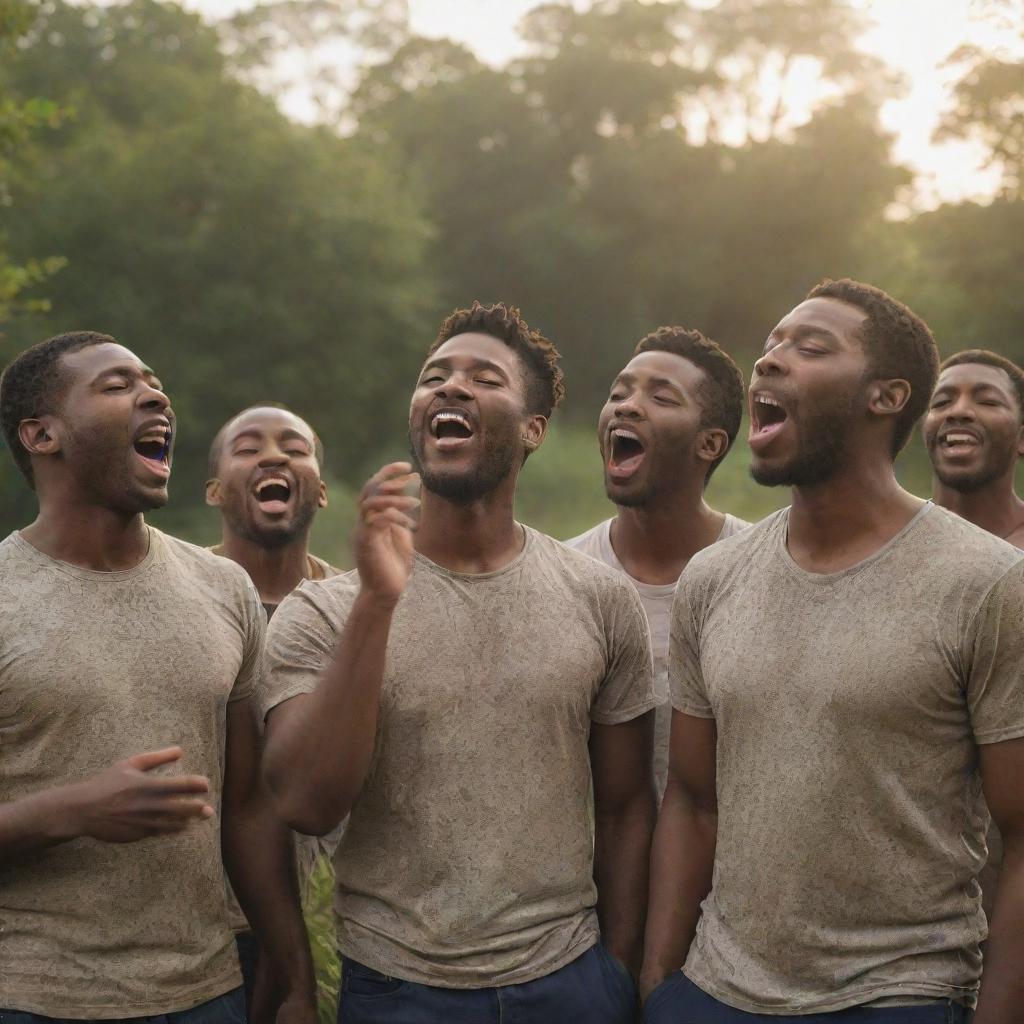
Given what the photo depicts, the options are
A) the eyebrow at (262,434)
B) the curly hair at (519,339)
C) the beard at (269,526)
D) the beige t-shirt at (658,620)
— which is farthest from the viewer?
the eyebrow at (262,434)

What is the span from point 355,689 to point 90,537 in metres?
1.07

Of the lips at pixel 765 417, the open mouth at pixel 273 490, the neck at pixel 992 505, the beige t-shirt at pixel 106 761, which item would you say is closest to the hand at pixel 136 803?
the beige t-shirt at pixel 106 761

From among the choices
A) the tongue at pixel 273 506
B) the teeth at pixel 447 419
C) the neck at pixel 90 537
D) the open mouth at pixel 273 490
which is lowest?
the tongue at pixel 273 506

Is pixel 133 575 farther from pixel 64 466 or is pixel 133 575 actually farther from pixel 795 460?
pixel 795 460

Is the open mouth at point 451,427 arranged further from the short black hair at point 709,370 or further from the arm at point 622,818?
the short black hair at point 709,370

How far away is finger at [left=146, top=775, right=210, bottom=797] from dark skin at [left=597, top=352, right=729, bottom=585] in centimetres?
242

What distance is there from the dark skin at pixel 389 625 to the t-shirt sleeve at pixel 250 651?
17.9 inches

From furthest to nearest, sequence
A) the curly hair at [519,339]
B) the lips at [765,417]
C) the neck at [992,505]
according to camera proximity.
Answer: the neck at [992,505] → the curly hair at [519,339] → the lips at [765,417]

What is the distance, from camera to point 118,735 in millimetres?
4230

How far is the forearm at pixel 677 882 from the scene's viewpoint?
442 centimetres

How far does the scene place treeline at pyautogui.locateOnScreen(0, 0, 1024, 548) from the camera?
35.7m

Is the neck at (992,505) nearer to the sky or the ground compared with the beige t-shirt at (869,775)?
nearer to the sky

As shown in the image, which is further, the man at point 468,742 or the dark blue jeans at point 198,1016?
the man at point 468,742

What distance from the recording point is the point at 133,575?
4520 mm
